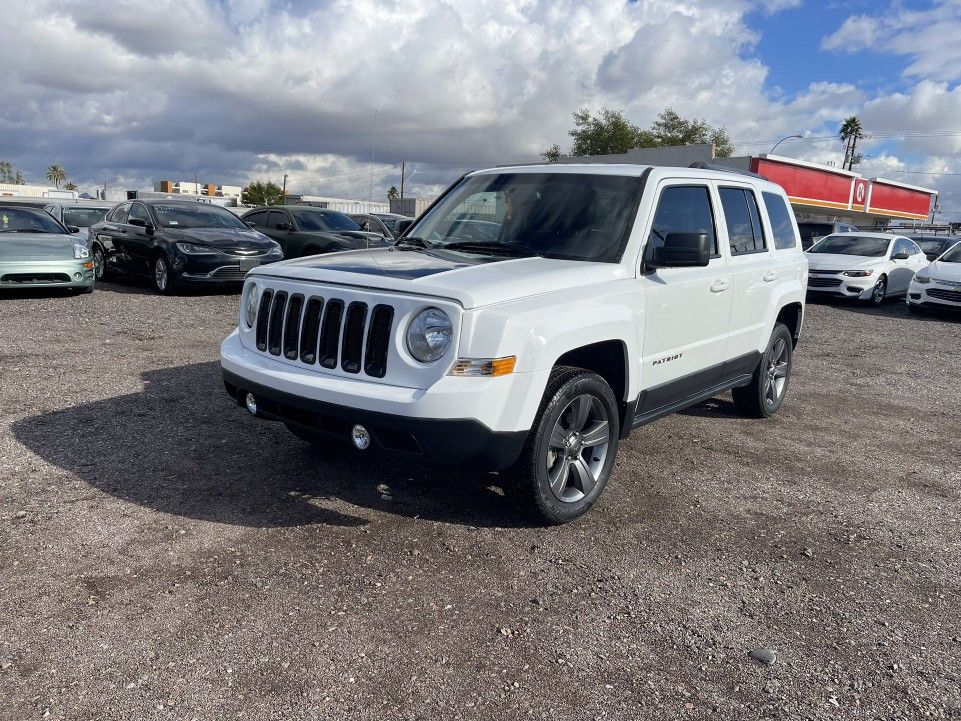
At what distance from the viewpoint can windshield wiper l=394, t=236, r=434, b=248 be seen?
16.5ft

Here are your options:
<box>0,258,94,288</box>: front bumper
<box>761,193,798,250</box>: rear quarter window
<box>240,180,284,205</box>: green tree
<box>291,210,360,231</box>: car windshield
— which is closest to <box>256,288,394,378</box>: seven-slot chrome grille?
<box>761,193,798,250</box>: rear quarter window

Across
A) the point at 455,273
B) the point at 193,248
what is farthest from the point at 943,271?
the point at 455,273

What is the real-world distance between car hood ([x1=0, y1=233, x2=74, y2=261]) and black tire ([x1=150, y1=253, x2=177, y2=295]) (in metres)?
1.30

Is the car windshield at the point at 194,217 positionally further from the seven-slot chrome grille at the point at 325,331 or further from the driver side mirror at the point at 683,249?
the driver side mirror at the point at 683,249

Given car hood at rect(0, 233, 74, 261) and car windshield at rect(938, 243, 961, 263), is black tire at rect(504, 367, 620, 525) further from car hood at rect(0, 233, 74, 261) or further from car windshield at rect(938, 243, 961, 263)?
car windshield at rect(938, 243, 961, 263)

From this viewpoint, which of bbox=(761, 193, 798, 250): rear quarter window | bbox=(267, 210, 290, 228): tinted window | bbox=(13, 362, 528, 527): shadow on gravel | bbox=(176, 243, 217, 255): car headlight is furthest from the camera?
bbox=(267, 210, 290, 228): tinted window

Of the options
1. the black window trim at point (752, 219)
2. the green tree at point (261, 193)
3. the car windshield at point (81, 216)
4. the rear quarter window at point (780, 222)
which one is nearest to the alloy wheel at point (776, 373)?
the rear quarter window at point (780, 222)

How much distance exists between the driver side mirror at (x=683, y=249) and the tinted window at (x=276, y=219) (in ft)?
39.3

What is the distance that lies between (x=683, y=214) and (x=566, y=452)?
6.03 ft

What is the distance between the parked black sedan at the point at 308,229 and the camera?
14430 mm

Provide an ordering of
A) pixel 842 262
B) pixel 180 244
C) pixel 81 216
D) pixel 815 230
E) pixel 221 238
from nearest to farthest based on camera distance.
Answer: pixel 180 244 → pixel 221 238 → pixel 842 262 → pixel 81 216 → pixel 815 230

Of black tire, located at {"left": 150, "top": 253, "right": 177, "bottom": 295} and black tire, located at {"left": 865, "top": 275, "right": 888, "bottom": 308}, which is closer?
black tire, located at {"left": 150, "top": 253, "right": 177, "bottom": 295}

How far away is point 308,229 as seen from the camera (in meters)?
15.1

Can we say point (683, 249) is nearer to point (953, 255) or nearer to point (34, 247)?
point (34, 247)
